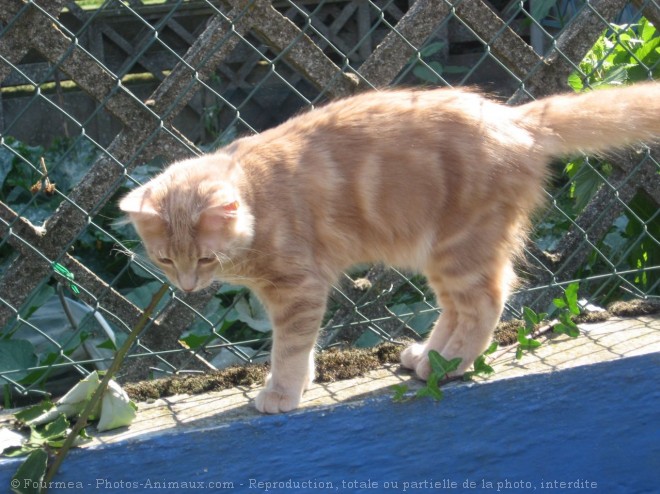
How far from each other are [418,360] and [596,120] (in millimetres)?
822

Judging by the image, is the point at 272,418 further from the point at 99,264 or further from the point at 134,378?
the point at 99,264

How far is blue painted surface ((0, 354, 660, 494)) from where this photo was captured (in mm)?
2002

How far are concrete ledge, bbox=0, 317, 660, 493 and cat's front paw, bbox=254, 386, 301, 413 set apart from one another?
3 cm

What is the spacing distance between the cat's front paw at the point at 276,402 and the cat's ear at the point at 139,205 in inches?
21.3

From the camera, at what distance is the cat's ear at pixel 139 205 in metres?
2.06

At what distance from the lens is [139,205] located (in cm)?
209

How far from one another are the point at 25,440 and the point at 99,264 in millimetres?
1547

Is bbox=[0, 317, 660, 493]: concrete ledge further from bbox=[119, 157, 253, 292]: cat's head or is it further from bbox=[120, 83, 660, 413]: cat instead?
bbox=[119, 157, 253, 292]: cat's head

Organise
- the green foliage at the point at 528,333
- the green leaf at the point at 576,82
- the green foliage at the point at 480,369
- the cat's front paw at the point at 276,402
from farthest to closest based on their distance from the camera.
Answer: the green leaf at the point at 576,82, the green foliage at the point at 528,333, the green foliage at the point at 480,369, the cat's front paw at the point at 276,402

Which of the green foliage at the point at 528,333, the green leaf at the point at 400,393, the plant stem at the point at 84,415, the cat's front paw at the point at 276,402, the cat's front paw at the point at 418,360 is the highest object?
the green foliage at the point at 528,333

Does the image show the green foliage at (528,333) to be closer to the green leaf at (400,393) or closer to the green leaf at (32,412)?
the green leaf at (400,393)

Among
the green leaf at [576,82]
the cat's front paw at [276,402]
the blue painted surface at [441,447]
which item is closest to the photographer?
the blue painted surface at [441,447]

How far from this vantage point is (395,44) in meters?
2.42

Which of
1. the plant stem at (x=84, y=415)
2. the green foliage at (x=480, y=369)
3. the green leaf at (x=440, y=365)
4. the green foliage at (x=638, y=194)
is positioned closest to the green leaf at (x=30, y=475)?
the plant stem at (x=84, y=415)
